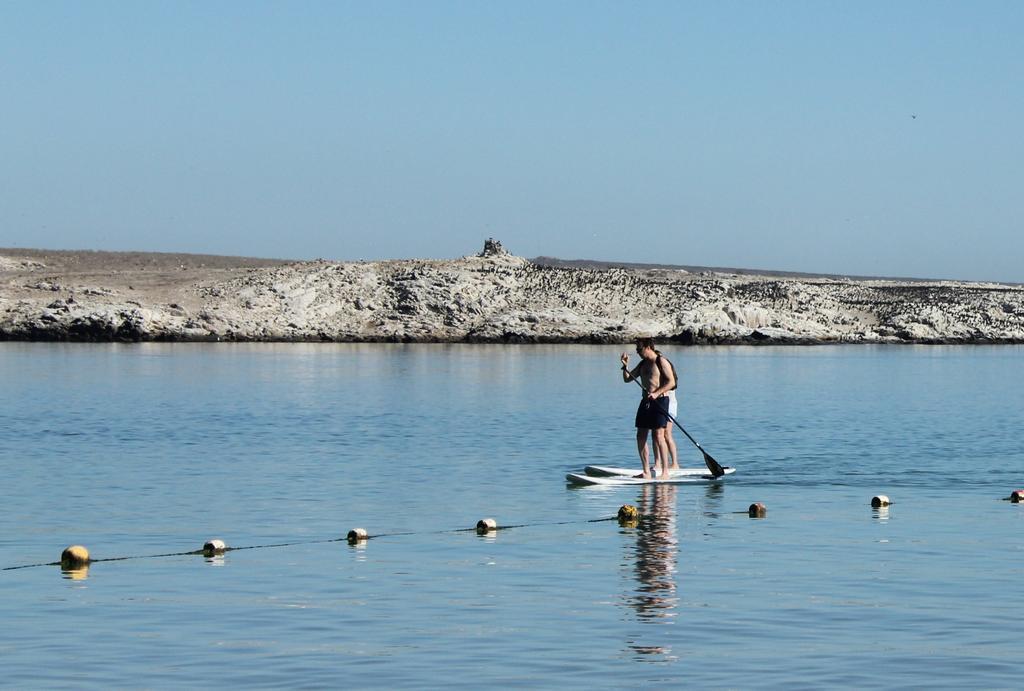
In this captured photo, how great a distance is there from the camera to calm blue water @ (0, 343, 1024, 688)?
13305 mm

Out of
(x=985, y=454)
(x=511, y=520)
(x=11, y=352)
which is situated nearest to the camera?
Result: (x=511, y=520)

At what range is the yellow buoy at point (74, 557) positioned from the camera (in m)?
17.8

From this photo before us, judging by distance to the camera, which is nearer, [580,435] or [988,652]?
[988,652]

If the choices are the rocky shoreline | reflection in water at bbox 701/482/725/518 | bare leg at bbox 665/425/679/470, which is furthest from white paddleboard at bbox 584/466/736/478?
the rocky shoreline

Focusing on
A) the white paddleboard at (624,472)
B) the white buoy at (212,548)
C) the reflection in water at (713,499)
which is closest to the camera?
the white buoy at (212,548)

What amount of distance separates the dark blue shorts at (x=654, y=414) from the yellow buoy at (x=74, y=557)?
1131 cm

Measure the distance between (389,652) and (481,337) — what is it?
11274 centimetres

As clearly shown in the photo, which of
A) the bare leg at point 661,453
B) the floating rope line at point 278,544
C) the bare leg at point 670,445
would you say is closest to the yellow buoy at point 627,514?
the floating rope line at point 278,544

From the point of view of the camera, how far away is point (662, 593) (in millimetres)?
16500

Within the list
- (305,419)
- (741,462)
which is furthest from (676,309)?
(741,462)

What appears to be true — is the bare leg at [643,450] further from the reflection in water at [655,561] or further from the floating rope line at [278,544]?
the floating rope line at [278,544]

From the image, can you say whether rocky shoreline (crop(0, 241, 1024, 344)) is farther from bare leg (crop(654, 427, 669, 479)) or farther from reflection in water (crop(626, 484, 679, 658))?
Result: reflection in water (crop(626, 484, 679, 658))

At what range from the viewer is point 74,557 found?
58.3 feet

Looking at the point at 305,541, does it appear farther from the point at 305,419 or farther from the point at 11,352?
the point at 11,352
